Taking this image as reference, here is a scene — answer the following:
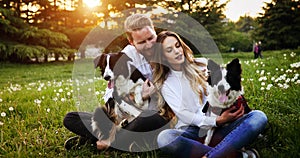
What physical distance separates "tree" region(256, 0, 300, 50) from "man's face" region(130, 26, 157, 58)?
26050mm

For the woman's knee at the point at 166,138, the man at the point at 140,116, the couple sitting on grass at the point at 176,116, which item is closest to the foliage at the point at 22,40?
the man at the point at 140,116

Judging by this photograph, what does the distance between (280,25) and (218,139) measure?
27.7 m

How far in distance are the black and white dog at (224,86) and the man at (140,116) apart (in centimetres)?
62

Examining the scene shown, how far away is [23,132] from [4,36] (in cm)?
1809

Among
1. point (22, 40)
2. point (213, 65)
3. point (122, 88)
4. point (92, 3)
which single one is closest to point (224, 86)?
point (213, 65)

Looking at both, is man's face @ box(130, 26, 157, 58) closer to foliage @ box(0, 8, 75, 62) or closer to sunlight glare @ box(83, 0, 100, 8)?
foliage @ box(0, 8, 75, 62)

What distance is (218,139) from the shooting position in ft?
8.56

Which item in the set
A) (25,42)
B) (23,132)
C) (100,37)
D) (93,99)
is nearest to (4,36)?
(25,42)

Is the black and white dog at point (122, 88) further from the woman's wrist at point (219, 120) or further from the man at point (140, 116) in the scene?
the woman's wrist at point (219, 120)

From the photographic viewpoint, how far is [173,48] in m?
2.96

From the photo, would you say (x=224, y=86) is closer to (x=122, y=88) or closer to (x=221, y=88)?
(x=221, y=88)

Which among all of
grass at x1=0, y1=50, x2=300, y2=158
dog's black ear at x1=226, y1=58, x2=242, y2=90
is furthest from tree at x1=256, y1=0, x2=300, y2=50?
dog's black ear at x1=226, y1=58, x2=242, y2=90

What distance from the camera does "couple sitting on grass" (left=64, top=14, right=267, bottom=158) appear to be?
241 centimetres

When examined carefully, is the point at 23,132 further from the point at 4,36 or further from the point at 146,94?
the point at 4,36
